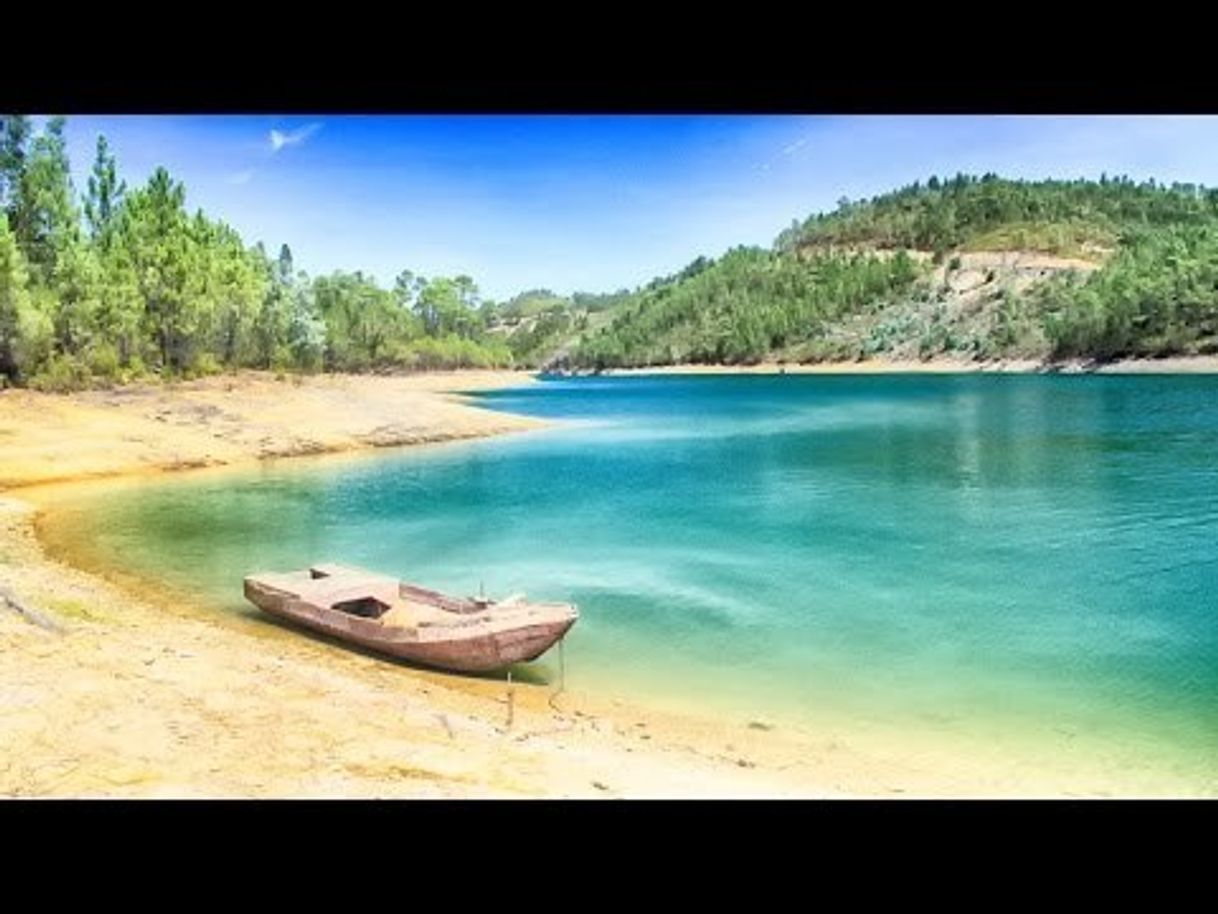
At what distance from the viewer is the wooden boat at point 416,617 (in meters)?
5.28

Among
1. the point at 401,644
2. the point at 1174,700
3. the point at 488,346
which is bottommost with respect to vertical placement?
the point at 1174,700

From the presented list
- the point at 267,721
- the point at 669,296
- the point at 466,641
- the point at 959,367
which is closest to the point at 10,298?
the point at 466,641

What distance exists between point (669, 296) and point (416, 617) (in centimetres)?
3486

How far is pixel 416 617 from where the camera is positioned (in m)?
5.73

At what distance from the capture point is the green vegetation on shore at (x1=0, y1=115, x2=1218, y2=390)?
10781mm

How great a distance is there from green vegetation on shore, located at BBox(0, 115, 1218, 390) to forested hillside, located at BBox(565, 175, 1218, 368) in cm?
9

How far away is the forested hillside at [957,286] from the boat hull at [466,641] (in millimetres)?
25970

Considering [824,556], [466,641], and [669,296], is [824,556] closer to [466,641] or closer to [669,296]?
[466,641]

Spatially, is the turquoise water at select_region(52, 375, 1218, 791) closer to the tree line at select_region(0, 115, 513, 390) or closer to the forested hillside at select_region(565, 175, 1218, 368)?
the tree line at select_region(0, 115, 513, 390)
